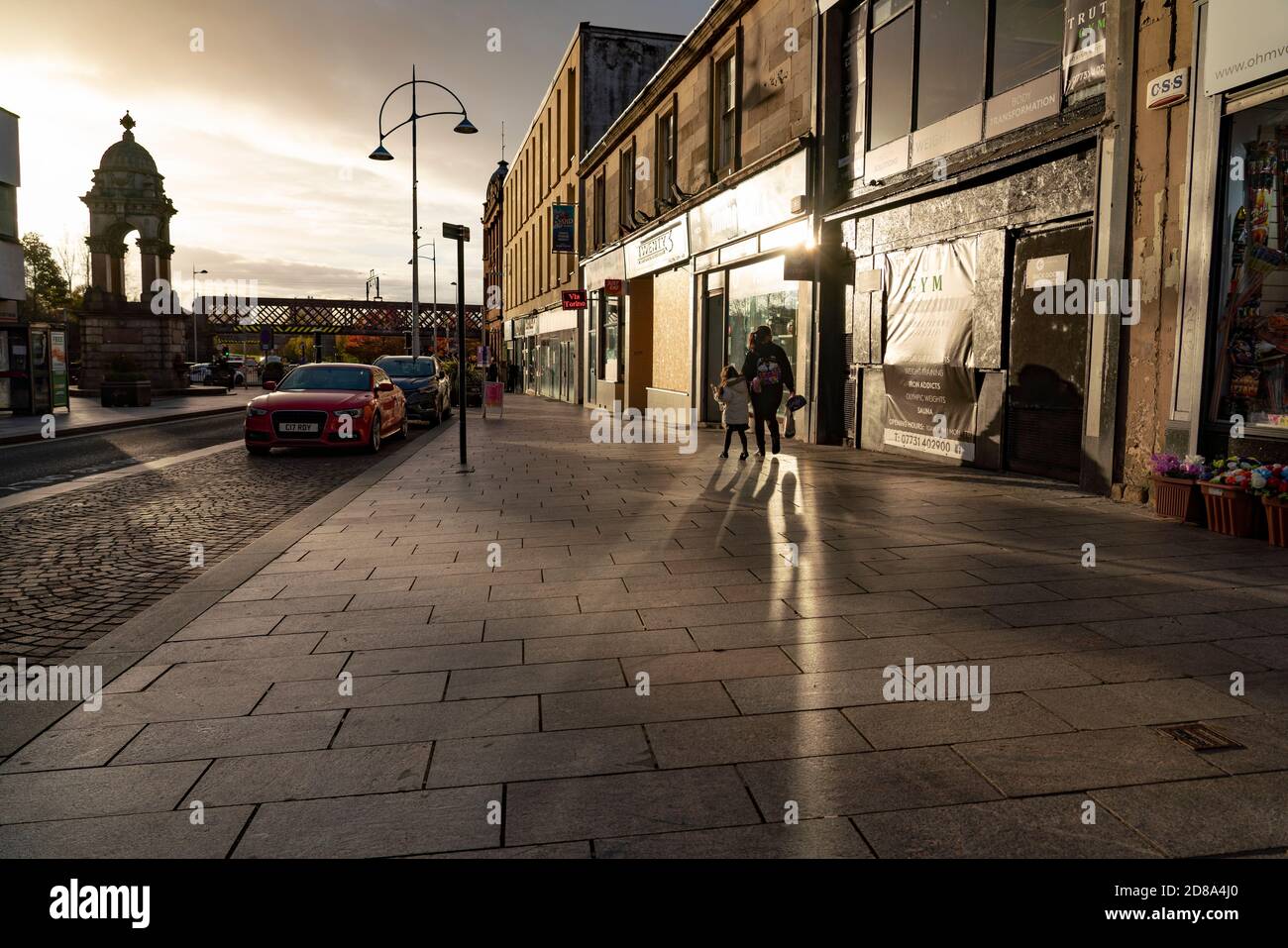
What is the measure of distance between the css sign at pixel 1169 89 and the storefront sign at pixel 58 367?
24965 millimetres

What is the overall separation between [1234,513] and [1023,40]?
6.47 meters

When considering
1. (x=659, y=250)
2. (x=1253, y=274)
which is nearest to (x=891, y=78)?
(x=1253, y=274)

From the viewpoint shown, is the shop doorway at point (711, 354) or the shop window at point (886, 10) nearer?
the shop window at point (886, 10)

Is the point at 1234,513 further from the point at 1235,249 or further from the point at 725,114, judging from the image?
the point at 725,114

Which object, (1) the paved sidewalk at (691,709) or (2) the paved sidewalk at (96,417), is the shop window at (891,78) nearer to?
(1) the paved sidewalk at (691,709)

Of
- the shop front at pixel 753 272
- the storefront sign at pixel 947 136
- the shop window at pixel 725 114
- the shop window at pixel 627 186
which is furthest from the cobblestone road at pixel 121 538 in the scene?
the shop window at pixel 627 186

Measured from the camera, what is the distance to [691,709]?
144 inches

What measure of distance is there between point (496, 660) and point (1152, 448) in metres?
6.88

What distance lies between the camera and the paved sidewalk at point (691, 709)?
8.91 ft

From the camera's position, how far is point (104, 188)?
3831cm

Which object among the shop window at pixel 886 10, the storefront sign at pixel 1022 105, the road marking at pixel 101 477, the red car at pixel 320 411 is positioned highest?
the shop window at pixel 886 10

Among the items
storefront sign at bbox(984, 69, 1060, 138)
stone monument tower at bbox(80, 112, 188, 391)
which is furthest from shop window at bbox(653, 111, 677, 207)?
stone monument tower at bbox(80, 112, 188, 391)
